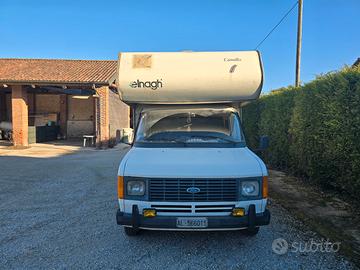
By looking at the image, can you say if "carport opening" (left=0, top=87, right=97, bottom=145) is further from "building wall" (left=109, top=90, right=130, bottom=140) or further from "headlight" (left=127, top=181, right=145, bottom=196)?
"headlight" (left=127, top=181, right=145, bottom=196)

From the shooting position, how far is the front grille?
3.92 meters

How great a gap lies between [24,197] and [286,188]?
20.5 feet

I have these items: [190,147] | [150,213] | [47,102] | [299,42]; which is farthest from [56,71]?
[150,213]

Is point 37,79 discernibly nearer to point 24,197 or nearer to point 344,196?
point 24,197

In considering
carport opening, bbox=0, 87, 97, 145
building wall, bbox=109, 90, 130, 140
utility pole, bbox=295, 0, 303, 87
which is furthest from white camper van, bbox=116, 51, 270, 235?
carport opening, bbox=0, 87, 97, 145

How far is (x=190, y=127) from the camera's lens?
5273 mm

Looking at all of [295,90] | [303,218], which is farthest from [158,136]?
[295,90]

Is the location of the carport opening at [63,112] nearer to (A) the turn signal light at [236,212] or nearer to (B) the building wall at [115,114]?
(B) the building wall at [115,114]

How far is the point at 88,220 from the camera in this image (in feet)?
17.8

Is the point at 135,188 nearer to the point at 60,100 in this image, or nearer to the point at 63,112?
the point at 63,112

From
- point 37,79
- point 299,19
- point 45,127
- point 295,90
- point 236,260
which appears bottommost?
point 236,260

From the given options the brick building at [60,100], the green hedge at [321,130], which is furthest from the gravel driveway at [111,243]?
the brick building at [60,100]

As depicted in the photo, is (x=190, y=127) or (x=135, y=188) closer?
(x=135, y=188)

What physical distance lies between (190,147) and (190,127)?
691 millimetres
